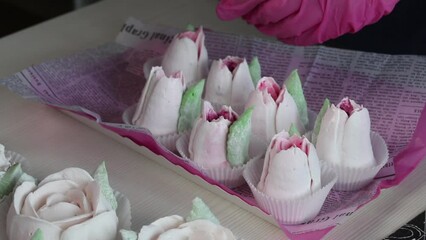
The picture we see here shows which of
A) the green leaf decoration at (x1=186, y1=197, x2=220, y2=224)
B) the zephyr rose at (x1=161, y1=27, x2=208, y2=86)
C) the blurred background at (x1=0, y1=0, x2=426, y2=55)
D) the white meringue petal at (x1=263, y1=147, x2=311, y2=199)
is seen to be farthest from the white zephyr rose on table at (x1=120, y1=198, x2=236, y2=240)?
the blurred background at (x1=0, y1=0, x2=426, y2=55)

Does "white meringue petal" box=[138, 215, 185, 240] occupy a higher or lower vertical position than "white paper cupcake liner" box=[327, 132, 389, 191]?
higher

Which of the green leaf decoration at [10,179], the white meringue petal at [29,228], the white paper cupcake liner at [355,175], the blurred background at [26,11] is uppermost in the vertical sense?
the white meringue petal at [29,228]

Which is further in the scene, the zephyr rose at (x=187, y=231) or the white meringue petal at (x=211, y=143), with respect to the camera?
the white meringue petal at (x=211, y=143)

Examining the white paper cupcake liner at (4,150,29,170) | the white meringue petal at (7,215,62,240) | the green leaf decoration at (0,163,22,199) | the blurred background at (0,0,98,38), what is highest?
the white meringue petal at (7,215,62,240)

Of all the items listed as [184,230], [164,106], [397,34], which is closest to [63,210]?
[184,230]

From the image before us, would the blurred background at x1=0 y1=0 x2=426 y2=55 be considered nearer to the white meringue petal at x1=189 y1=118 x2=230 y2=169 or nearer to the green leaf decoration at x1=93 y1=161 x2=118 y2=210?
the white meringue petal at x1=189 y1=118 x2=230 y2=169

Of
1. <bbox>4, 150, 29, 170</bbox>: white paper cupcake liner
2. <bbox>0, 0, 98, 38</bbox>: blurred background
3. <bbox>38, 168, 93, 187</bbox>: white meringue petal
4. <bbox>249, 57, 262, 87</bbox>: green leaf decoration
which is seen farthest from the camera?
<bbox>0, 0, 98, 38</bbox>: blurred background

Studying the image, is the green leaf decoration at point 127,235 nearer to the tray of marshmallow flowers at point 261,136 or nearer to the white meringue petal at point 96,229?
the white meringue petal at point 96,229

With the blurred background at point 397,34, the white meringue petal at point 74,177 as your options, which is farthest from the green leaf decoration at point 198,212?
the blurred background at point 397,34
